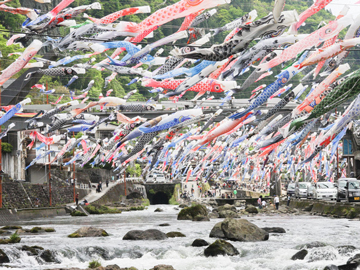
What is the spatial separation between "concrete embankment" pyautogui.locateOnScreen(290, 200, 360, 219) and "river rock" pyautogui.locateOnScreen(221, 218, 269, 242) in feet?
40.8

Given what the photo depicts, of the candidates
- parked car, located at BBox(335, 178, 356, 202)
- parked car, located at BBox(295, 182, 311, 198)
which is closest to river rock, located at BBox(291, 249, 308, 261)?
parked car, located at BBox(335, 178, 356, 202)

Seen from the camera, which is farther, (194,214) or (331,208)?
(194,214)

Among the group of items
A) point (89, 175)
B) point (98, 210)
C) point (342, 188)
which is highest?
point (89, 175)

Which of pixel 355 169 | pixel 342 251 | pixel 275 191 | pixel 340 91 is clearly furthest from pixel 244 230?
pixel 275 191

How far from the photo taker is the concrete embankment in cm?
3462

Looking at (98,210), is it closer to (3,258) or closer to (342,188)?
(342,188)

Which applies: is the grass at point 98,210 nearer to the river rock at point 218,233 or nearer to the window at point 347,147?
the window at point 347,147

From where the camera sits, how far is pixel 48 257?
1922 cm

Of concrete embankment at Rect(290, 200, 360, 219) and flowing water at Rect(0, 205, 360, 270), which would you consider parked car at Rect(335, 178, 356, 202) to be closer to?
concrete embankment at Rect(290, 200, 360, 219)

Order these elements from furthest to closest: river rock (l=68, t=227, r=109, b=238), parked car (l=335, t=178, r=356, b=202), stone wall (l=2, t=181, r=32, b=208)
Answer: stone wall (l=2, t=181, r=32, b=208) < parked car (l=335, t=178, r=356, b=202) < river rock (l=68, t=227, r=109, b=238)

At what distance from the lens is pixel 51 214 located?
45.1 m

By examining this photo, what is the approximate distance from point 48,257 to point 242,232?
29.4ft

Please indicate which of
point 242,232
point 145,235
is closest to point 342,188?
point 242,232

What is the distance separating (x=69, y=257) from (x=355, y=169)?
4727 centimetres
